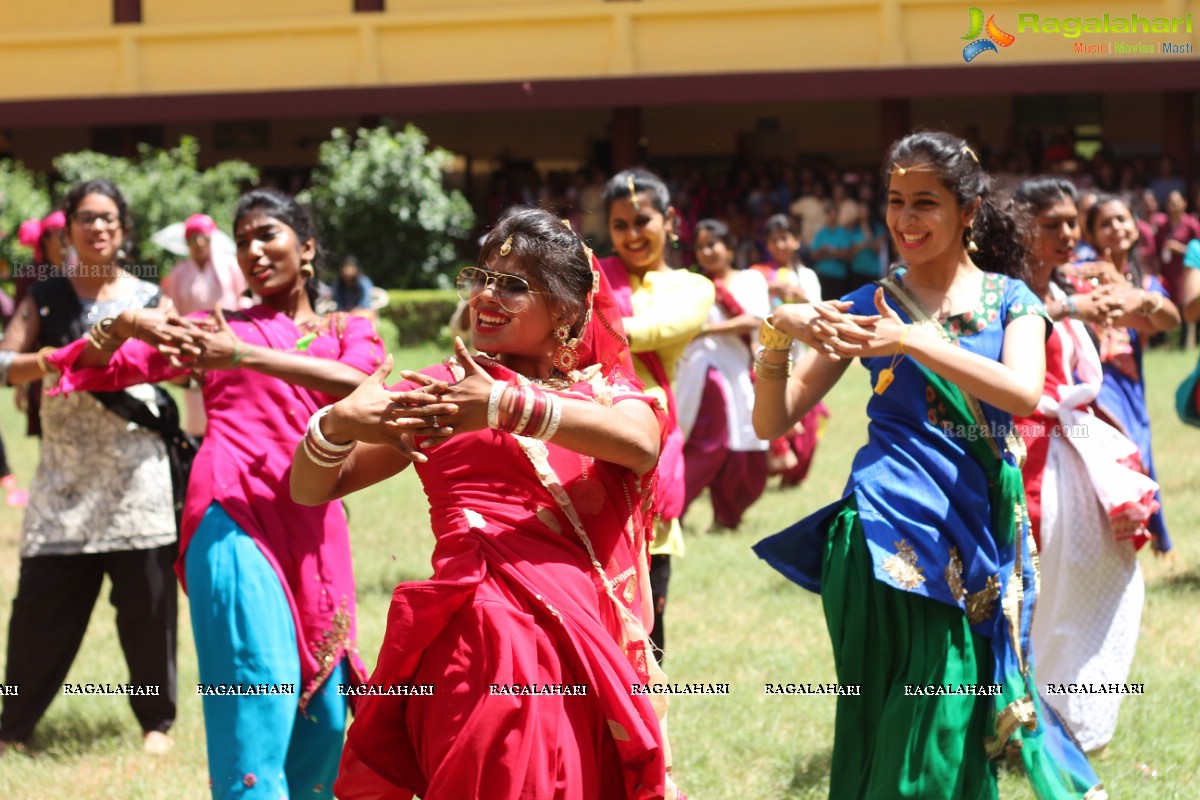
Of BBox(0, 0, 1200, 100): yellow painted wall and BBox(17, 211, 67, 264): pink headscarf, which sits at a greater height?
BBox(0, 0, 1200, 100): yellow painted wall

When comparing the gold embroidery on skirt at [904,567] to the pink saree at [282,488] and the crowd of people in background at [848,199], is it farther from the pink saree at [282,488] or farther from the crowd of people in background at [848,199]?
the crowd of people in background at [848,199]

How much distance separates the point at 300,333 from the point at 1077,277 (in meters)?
3.02

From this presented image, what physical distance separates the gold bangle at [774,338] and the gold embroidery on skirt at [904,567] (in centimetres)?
56

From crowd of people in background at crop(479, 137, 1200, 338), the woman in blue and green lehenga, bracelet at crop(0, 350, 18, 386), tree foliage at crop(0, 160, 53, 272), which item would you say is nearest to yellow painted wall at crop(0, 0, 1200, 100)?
crowd of people in background at crop(479, 137, 1200, 338)

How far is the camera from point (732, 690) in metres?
6.24

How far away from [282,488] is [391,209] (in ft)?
58.0

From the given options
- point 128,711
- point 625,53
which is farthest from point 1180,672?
point 625,53

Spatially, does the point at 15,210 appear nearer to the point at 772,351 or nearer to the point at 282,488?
the point at 282,488

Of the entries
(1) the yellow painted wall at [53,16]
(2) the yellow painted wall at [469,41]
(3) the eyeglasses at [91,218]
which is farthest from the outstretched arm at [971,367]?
(1) the yellow painted wall at [53,16]

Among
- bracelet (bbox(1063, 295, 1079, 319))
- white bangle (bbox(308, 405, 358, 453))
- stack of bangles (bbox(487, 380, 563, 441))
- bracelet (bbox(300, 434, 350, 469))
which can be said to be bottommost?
bracelet (bbox(300, 434, 350, 469))

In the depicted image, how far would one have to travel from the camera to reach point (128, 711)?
20.9ft

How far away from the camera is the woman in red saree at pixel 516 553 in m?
3.10

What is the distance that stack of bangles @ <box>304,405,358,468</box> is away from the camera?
128 inches

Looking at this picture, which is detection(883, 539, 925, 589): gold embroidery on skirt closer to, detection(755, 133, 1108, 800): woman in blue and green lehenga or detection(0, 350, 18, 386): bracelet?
detection(755, 133, 1108, 800): woman in blue and green lehenga
